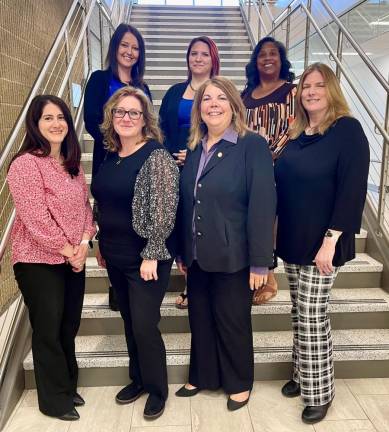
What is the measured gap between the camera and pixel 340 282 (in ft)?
8.70

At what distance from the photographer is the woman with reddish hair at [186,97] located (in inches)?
86.0

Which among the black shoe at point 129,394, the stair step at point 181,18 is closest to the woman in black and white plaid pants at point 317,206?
the black shoe at point 129,394

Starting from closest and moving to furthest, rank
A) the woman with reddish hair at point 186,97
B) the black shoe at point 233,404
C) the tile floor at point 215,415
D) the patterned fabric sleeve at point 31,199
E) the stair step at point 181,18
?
the patterned fabric sleeve at point 31,199
the tile floor at point 215,415
the black shoe at point 233,404
the woman with reddish hair at point 186,97
the stair step at point 181,18

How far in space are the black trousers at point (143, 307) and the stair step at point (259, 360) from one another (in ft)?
0.76

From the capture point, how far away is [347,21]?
5203 mm

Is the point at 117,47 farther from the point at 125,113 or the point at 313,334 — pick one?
the point at 313,334

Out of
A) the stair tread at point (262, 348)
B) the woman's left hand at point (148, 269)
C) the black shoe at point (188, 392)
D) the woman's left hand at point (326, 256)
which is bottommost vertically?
the black shoe at point (188, 392)

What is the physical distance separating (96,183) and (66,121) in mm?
289

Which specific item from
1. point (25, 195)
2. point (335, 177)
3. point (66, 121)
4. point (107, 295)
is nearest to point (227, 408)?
point (107, 295)

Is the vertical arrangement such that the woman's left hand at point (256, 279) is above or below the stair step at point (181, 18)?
below

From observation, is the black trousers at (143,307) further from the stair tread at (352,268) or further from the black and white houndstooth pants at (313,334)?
the stair tread at (352,268)

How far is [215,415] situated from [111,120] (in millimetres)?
1422

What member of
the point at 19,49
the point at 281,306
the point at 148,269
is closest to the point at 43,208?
the point at 148,269

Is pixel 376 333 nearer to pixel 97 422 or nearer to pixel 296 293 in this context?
pixel 296 293
